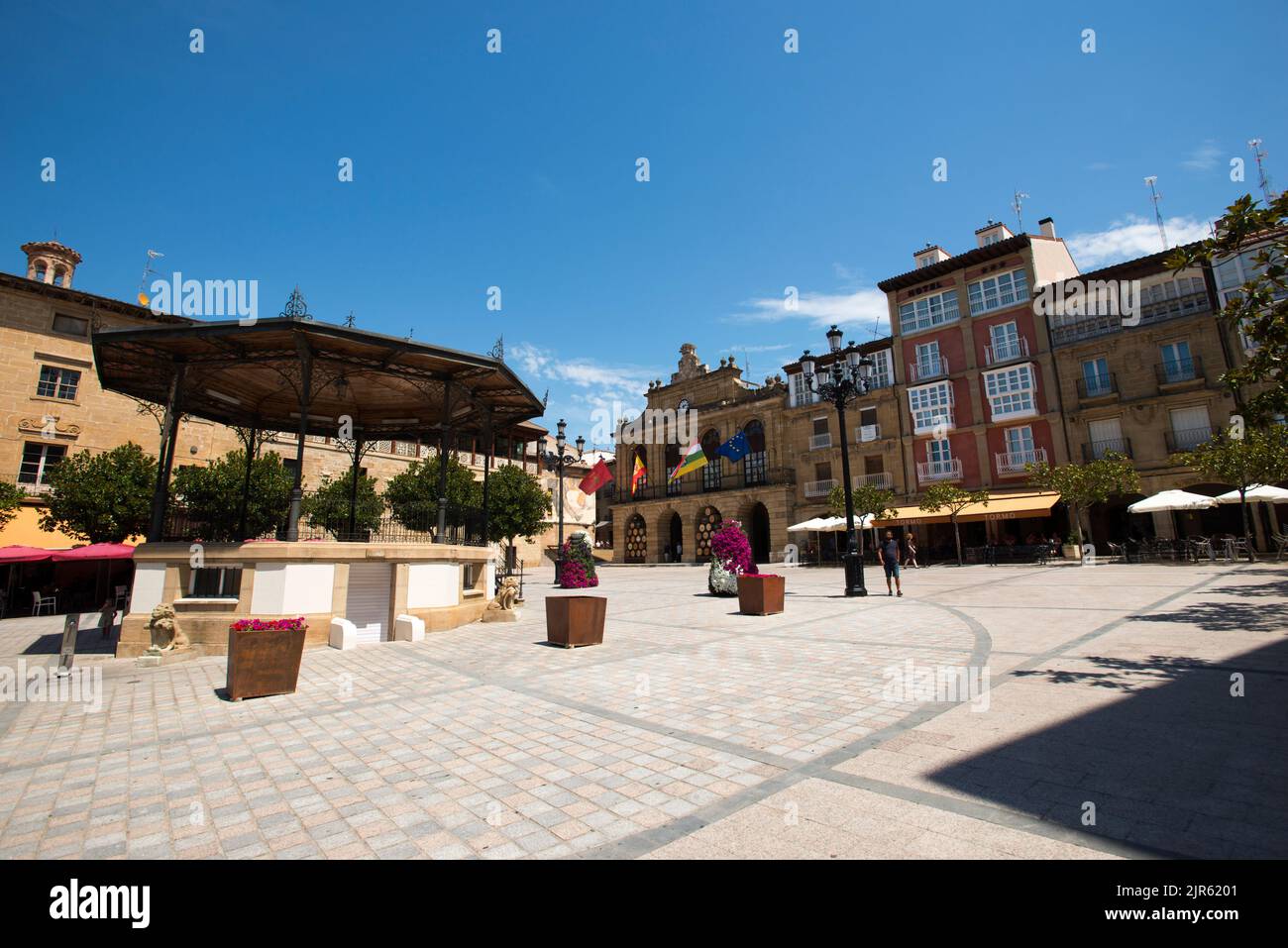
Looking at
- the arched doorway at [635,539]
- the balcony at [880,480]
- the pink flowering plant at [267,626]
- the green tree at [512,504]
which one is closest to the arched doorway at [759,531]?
the balcony at [880,480]

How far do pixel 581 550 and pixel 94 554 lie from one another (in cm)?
1443

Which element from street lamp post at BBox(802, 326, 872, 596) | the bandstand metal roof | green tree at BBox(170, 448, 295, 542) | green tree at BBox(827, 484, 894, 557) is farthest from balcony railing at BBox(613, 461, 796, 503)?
green tree at BBox(170, 448, 295, 542)

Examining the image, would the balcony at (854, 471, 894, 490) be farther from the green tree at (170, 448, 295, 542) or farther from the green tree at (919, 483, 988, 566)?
the green tree at (170, 448, 295, 542)

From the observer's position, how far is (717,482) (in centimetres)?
4050

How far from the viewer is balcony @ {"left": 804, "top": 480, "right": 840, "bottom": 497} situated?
3359 centimetres

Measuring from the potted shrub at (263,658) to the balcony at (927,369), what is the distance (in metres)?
32.1

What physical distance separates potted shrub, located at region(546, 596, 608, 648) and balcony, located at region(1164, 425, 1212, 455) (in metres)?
26.9

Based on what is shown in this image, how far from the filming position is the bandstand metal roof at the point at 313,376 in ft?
32.0

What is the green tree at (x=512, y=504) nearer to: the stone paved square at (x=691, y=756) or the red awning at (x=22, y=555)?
the red awning at (x=22, y=555)

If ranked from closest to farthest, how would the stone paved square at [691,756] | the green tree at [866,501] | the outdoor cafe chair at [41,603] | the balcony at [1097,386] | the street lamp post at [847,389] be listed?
the stone paved square at [691,756]
the street lamp post at [847,389]
the outdoor cafe chair at [41,603]
the balcony at [1097,386]
the green tree at [866,501]

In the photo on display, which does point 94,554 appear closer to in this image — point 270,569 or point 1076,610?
point 270,569

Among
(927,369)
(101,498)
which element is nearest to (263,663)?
(101,498)

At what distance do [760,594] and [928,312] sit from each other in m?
26.9
